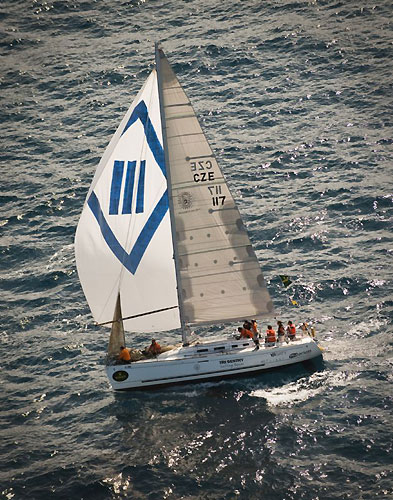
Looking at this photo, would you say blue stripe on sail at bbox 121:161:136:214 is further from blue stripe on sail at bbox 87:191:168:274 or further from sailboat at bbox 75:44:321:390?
blue stripe on sail at bbox 87:191:168:274

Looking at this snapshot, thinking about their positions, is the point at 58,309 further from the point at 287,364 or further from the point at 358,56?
the point at 358,56

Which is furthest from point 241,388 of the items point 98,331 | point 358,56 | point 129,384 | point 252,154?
point 358,56

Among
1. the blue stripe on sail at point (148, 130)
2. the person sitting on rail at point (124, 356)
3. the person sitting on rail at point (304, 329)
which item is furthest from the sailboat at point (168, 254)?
the person sitting on rail at point (304, 329)

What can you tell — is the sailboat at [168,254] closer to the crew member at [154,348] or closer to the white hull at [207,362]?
the white hull at [207,362]

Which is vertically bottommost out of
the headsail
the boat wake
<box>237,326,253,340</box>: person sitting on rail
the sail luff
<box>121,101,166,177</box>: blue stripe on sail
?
the boat wake

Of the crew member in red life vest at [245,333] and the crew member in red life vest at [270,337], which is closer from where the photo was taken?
the crew member in red life vest at [270,337]

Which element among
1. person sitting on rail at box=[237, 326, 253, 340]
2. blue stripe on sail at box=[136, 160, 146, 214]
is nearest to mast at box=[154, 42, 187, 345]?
blue stripe on sail at box=[136, 160, 146, 214]

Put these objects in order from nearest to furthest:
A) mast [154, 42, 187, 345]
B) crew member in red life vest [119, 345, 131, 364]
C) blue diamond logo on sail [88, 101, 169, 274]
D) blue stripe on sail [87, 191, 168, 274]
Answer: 1. mast [154, 42, 187, 345]
2. blue diamond logo on sail [88, 101, 169, 274]
3. blue stripe on sail [87, 191, 168, 274]
4. crew member in red life vest [119, 345, 131, 364]
